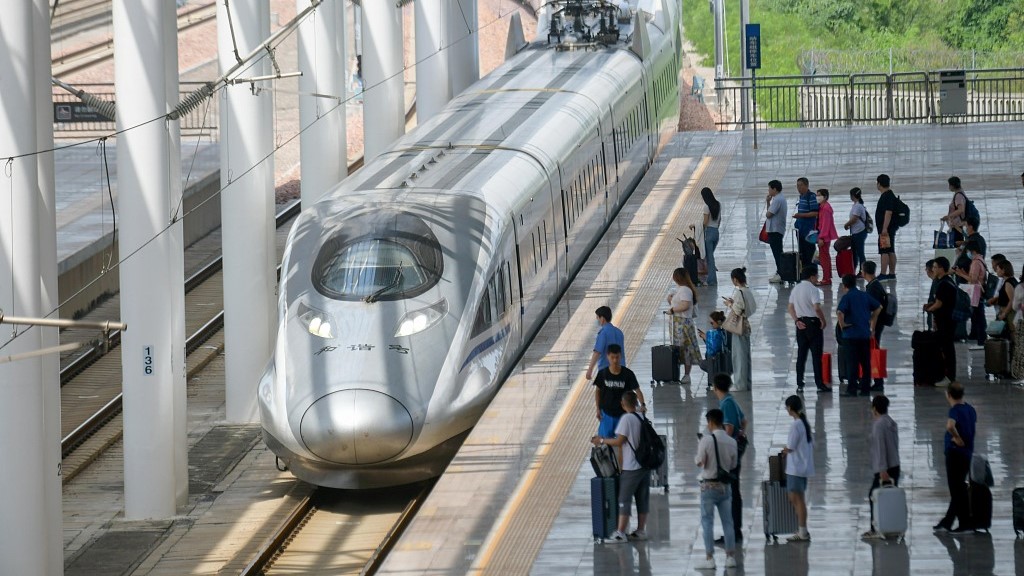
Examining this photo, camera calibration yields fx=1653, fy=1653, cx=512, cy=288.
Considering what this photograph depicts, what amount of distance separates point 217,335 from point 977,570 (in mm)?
18090

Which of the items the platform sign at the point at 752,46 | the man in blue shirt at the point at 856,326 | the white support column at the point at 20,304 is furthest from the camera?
the platform sign at the point at 752,46

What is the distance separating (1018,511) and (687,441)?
3987mm

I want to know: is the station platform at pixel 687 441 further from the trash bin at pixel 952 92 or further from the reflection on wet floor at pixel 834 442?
the trash bin at pixel 952 92

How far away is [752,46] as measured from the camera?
134 ft

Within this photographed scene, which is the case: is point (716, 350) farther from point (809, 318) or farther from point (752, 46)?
point (752, 46)

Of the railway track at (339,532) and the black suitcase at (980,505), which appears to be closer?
the black suitcase at (980,505)

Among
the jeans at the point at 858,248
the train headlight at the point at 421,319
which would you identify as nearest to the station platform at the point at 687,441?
the jeans at the point at 858,248

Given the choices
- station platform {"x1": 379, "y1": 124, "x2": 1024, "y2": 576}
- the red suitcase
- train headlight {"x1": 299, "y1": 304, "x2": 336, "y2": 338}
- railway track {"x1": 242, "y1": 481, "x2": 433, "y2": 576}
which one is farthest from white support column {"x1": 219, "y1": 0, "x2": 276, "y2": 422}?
the red suitcase

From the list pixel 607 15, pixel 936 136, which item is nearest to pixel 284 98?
pixel 607 15

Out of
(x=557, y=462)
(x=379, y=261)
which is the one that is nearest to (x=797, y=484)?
(x=557, y=462)

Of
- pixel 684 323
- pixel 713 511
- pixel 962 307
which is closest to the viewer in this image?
pixel 713 511

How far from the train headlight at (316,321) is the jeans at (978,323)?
25.9 ft

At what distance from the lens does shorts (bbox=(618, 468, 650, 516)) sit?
1395 centimetres

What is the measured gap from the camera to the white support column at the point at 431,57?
30.1 metres
